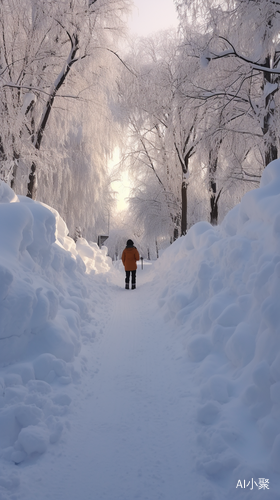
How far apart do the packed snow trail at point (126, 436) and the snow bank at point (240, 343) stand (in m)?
0.20

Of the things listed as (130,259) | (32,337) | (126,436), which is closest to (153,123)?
(130,259)

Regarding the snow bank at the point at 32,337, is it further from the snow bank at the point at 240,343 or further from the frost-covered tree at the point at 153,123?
the frost-covered tree at the point at 153,123

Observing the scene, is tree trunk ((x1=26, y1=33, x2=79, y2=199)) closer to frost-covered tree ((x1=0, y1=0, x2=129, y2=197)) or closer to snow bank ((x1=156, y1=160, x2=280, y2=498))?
frost-covered tree ((x1=0, y1=0, x2=129, y2=197))

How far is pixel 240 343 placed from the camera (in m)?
2.88

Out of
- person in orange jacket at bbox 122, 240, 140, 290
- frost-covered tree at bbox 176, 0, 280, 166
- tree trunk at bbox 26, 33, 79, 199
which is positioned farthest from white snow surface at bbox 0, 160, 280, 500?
tree trunk at bbox 26, 33, 79, 199

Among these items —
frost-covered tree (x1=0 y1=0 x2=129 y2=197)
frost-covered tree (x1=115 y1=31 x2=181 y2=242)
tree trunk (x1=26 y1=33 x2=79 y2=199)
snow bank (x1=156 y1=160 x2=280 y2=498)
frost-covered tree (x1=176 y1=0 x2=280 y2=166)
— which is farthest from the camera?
frost-covered tree (x1=115 y1=31 x2=181 y2=242)

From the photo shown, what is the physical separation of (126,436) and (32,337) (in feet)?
4.58

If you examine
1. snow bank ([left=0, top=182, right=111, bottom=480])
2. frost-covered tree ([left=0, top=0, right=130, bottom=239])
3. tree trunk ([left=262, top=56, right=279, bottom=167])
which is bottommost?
snow bank ([left=0, top=182, right=111, bottom=480])

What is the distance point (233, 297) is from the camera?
368 centimetres

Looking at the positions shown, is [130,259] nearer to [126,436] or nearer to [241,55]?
[241,55]

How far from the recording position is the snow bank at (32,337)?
2.26 meters

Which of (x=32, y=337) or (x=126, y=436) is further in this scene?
(x=32, y=337)

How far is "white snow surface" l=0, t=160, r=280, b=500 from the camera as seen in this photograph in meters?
1.99

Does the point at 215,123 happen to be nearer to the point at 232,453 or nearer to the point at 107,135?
the point at 107,135
